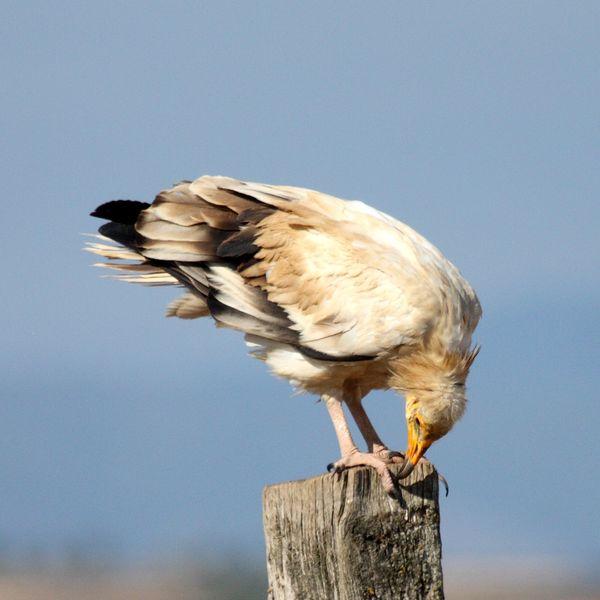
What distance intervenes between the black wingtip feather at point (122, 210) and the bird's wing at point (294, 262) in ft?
0.05

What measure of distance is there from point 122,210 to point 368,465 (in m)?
3.11

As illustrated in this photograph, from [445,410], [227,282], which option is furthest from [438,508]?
[227,282]

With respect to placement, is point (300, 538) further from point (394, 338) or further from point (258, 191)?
point (258, 191)

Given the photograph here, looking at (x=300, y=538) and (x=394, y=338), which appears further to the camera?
(x=394, y=338)

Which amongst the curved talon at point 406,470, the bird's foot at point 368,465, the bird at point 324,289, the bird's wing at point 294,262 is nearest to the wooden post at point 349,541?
the bird's foot at point 368,465

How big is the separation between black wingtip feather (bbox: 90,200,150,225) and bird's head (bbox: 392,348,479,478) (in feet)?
7.47

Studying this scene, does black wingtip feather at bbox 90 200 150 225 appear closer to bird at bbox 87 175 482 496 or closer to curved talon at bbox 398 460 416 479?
bird at bbox 87 175 482 496

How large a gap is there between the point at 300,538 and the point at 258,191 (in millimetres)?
3161

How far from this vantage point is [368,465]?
527cm

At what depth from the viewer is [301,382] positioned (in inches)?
265

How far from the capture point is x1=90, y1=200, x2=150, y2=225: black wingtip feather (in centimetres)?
750

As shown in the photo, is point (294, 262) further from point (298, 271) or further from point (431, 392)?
point (431, 392)

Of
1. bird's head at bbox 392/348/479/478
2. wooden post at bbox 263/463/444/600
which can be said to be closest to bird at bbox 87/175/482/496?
bird's head at bbox 392/348/479/478

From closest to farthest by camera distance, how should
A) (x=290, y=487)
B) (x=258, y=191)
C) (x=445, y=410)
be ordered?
(x=290, y=487) < (x=445, y=410) < (x=258, y=191)
